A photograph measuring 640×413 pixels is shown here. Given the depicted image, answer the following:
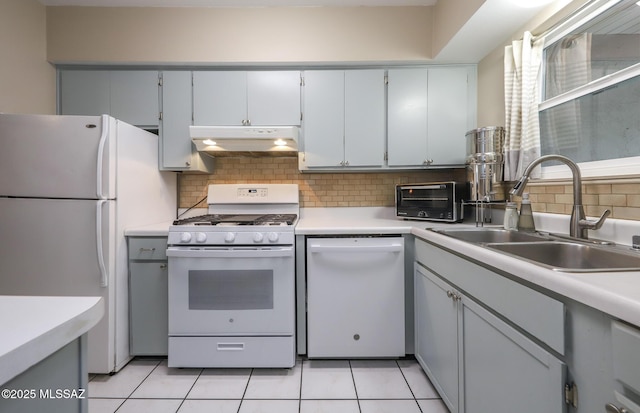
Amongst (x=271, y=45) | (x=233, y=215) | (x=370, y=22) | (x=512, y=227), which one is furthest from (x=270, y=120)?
(x=512, y=227)

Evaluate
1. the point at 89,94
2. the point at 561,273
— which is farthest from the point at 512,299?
the point at 89,94

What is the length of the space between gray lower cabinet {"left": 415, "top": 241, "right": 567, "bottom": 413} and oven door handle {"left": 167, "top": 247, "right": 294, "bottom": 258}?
894 mm

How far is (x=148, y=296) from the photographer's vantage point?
196 cm

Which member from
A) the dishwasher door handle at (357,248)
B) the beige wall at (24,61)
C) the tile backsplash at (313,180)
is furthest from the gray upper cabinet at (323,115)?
the beige wall at (24,61)

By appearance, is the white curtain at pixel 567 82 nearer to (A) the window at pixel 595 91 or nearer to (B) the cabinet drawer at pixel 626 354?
(A) the window at pixel 595 91

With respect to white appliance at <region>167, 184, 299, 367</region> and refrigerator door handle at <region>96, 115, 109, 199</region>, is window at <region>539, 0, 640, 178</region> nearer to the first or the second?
white appliance at <region>167, 184, 299, 367</region>

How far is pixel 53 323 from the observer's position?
52cm

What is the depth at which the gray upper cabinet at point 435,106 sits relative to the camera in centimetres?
232

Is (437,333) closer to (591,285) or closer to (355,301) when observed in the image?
(355,301)

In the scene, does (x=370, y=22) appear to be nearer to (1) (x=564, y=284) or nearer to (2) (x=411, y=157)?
(2) (x=411, y=157)

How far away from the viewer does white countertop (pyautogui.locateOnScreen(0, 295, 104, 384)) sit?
0.43m

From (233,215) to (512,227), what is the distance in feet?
6.62

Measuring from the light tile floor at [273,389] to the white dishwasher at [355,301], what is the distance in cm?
11

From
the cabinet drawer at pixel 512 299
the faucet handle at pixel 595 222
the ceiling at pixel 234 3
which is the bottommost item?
the cabinet drawer at pixel 512 299
